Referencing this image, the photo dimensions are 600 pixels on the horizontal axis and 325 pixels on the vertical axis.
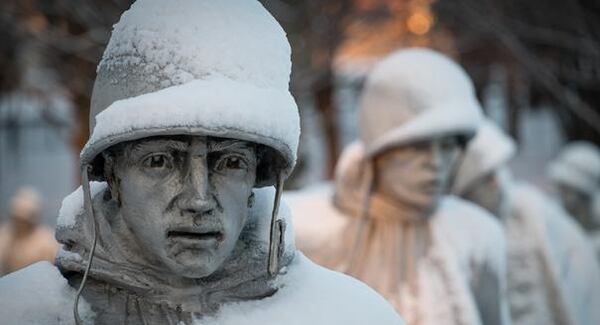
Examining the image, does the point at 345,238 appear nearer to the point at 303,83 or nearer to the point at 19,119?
the point at 303,83

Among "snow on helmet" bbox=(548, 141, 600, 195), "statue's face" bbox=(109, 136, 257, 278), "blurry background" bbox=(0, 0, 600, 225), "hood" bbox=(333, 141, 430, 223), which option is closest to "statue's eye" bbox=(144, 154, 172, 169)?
"statue's face" bbox=(109, 136, 257, 278)

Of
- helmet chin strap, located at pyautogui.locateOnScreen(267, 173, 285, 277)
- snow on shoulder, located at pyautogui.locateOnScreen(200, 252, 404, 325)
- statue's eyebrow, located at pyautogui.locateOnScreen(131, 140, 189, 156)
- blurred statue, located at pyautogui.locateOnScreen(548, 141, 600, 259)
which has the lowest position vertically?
blurred statue, located at pyautogui.locateOnScreen(548, 141, 600, 259)

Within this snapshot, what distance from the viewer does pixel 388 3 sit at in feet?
61.8

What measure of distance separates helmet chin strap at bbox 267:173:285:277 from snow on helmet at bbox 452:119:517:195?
741 cm

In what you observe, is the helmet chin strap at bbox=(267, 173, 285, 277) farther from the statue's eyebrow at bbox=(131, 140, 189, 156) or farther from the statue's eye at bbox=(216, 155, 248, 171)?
the statue's eyebrow at bbox=(131, 140, 189, 156)

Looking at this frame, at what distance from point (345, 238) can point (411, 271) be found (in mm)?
445

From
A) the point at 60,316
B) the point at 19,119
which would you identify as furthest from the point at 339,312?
the point at 19,119

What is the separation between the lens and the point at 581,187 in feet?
61.9

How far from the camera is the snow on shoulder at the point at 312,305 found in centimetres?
607

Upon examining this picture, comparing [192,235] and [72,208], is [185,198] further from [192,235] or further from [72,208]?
[72,208]

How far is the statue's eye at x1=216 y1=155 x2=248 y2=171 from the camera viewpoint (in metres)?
5.89

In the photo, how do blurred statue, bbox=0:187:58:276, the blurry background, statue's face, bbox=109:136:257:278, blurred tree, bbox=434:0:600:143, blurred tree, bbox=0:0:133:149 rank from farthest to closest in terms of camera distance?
blurred statue, bbox=0:187:58:276 → blurred tree, bbox=0:0:133:149 → the blurry background → blurred tree, bbox=434:0:600:143 → statue's face, bbox=109:136:257:278

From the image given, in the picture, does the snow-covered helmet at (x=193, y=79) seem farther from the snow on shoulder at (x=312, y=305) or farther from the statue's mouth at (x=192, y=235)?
the snow on shoulder at (x=312, y=305)

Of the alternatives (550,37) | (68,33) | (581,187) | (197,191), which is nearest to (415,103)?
(197,191)
